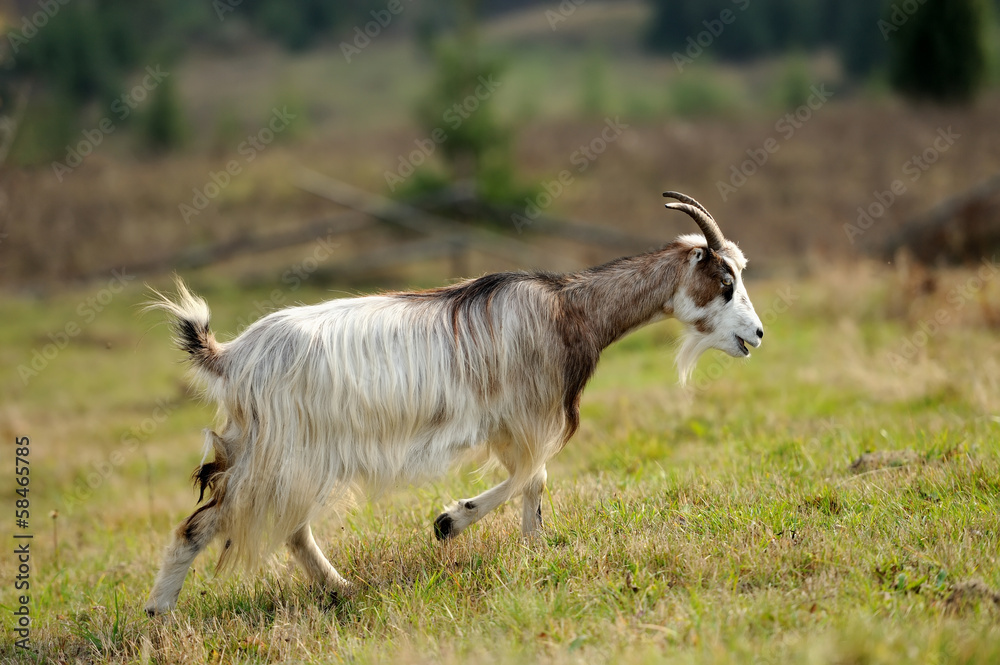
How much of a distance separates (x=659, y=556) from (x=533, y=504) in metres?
1.06

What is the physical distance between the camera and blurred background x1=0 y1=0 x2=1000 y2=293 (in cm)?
1861

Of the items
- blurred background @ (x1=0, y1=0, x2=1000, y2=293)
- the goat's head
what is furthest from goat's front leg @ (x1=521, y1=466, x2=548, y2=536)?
blurred background @ (x1=0, y1=0, x2=1000, y2=293)

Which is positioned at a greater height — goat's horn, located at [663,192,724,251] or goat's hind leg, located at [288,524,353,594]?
goat's horn, located at [663,192,724,251]

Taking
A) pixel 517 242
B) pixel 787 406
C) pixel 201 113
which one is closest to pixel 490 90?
pixel 517 242

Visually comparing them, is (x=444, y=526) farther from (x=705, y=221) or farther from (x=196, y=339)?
(x=705, y=221)

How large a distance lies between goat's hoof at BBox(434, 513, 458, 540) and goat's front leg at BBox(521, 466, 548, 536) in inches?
16.3

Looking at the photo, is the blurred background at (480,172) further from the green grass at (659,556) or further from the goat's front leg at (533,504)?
the goat's front leg at (533,504)

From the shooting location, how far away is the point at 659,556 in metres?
4.22

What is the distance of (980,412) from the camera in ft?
22.2

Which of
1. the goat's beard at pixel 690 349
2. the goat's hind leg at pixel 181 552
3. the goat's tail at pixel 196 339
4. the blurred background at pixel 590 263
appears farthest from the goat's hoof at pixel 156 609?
the goat's beard at pixel 690 349

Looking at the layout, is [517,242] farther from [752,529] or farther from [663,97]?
[663,97]

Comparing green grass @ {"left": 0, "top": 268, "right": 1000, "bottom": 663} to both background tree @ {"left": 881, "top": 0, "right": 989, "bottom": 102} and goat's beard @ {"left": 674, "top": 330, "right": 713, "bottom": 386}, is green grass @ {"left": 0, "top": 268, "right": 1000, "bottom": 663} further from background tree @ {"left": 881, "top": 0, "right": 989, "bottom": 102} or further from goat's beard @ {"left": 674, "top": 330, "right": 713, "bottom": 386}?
background tree @ {"left": 881, "top": 0, "right": 989, "bottom": 102}

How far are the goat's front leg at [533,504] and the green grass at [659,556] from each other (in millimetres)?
113

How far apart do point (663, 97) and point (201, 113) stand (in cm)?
2404
